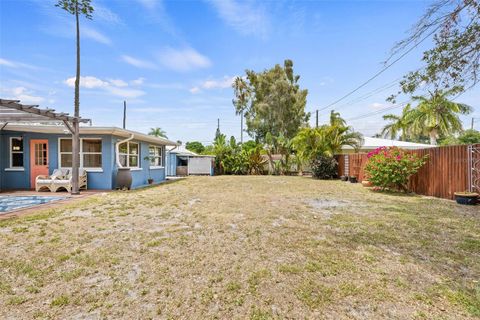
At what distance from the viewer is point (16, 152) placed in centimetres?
1107

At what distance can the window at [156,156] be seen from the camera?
15098 mm

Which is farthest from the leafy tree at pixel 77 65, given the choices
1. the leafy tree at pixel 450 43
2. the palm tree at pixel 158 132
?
the palm tree at pixel 158 132

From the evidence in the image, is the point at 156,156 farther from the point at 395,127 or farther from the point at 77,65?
the point at 395,127

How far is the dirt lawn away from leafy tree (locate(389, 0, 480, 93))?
269 centimetres

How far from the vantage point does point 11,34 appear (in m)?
10.1

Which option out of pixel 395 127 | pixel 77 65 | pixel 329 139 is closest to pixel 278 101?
pixel 329 139

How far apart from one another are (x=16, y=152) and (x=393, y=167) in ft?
53.2

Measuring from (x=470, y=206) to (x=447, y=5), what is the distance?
252 inches

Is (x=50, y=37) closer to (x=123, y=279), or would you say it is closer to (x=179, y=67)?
(x=179, y=67)

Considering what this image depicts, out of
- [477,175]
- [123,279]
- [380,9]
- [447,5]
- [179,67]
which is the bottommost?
[123,279]

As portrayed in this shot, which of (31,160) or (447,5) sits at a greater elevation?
(447,5)

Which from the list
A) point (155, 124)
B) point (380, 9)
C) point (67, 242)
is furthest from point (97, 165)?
point (155, 124)

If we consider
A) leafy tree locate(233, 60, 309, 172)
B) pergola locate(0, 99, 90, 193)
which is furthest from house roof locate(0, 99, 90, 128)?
leafy tree locate(233, 60, 309, 172)

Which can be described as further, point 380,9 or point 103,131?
point 103,131
